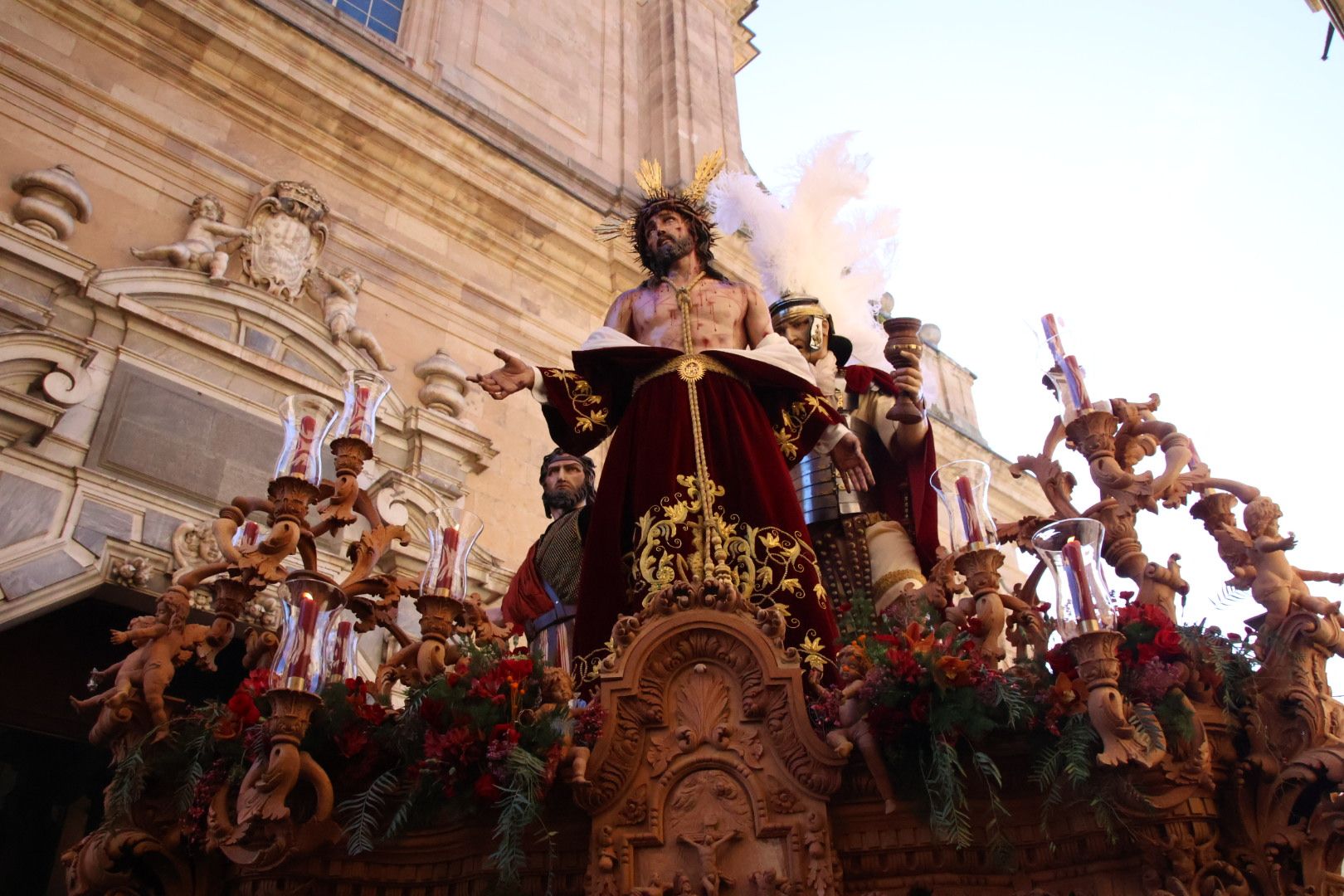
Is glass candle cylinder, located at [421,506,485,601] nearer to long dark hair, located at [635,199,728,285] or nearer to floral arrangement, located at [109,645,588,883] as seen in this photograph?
floral arrangement, located at [109,645,588,883]

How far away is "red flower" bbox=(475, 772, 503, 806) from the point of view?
250cm

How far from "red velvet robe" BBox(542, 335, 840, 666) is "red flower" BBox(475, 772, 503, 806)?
88 centimetres

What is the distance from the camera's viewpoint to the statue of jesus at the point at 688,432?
3398 millimetres

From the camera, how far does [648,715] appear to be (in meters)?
2.67

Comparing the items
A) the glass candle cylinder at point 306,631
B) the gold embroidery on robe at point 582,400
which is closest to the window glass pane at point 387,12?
the gold embroidery on robe at point 582,400

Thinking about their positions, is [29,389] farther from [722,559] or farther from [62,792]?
[722,559]

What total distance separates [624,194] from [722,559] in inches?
329

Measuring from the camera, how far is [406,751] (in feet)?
8.86

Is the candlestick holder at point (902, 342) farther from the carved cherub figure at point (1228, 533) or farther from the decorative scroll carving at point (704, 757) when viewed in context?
the decorative scroll carving at point (704, 757)

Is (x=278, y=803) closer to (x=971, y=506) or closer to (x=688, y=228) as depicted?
(x=971, y=506)

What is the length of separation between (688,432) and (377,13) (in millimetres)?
9162

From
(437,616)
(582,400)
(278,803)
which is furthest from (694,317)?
(278,803)

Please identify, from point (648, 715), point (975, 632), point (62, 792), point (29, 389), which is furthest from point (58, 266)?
point (975, 632)

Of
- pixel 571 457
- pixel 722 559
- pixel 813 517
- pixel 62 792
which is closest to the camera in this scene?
pixel 722 559
